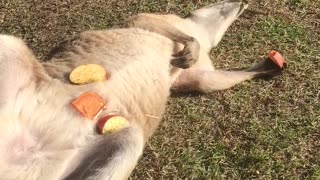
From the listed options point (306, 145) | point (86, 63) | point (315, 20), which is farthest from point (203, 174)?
point (315, 20)

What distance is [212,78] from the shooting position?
16.8 feet

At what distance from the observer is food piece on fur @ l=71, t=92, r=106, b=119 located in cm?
407

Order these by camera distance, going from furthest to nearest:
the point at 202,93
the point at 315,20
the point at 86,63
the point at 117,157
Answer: the point at 315,20
the point at 202,93
the point at 86,63
the point at 117,157

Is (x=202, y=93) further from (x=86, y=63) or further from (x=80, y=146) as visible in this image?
(x=80, y=146)

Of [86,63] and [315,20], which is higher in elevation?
[86,63]

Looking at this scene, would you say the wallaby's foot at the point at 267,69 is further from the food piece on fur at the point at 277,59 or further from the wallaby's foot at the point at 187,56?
the wallaby's foot at the point at 187,56

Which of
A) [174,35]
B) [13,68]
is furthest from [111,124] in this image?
[174,35]

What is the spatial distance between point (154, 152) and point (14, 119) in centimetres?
122

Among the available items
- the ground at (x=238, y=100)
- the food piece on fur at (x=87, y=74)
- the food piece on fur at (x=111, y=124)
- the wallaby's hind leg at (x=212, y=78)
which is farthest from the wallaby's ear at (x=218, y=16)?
the food piece on fur at (x=111, y=124)

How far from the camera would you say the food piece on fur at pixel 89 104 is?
4070 mm

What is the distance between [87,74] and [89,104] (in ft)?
0.84

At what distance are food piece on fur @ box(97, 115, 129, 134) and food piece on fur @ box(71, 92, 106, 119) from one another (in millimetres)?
66

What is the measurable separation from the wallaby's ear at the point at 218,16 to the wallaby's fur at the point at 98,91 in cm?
16

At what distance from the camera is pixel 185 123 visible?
4992mm
